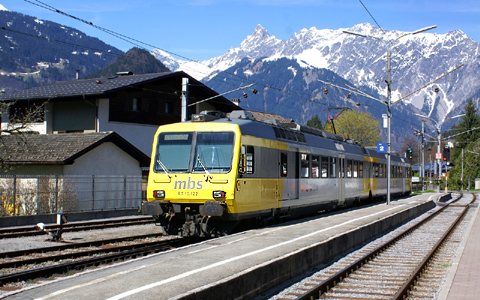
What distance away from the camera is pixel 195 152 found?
15078mm

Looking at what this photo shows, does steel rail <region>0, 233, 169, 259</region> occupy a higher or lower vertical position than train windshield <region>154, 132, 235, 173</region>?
lower

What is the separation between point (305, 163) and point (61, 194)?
11817 millimetres

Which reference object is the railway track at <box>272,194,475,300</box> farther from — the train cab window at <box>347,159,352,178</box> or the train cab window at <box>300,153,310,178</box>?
the train cab window at <box>347,159,352,178</box>

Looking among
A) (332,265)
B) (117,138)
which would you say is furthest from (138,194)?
(332,265)

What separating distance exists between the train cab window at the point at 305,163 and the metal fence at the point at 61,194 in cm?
1158

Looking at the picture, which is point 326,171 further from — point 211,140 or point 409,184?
point 409,184

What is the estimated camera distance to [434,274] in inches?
473

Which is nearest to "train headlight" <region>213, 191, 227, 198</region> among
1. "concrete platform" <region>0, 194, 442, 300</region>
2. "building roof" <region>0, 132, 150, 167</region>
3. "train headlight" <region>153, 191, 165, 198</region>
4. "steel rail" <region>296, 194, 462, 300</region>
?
"concrete platform" <region>0, 194, 442, 300</region>

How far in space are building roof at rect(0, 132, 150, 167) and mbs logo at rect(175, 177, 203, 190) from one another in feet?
44.0

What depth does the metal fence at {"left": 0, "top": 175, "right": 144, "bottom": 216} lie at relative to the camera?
23.6 meters

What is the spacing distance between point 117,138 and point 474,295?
24058 millimetres

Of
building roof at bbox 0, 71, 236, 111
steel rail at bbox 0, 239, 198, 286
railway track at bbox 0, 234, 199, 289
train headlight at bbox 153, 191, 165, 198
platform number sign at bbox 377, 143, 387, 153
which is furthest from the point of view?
building roof at bbox 0, 71, 236, 111

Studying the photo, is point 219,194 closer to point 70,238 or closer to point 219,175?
point 219,175

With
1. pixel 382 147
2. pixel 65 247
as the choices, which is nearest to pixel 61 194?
pixel 65 247
